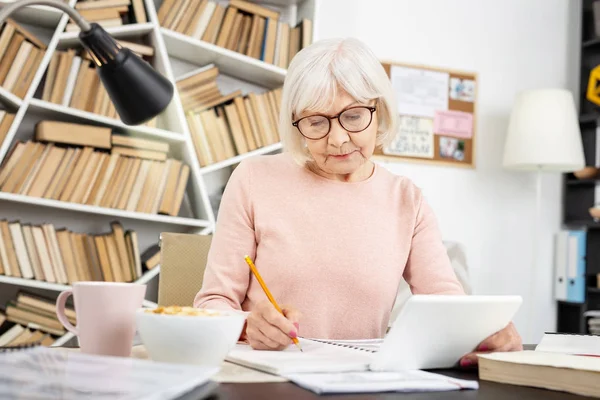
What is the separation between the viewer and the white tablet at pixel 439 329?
81 cm

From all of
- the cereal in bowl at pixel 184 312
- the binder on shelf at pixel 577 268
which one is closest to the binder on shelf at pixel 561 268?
the binder on shelf at pixel 577 268

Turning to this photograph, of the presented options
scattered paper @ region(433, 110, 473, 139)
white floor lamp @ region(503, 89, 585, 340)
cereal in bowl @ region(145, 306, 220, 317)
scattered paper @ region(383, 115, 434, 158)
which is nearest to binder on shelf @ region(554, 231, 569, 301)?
white floor lamp @ region(503, 89, 585, 340)

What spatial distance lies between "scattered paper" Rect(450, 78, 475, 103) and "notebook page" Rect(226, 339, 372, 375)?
278 centimetres

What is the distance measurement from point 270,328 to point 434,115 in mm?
2752

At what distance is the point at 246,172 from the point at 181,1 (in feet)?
5.06

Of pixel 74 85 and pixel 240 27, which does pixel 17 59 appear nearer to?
pixel 74 85

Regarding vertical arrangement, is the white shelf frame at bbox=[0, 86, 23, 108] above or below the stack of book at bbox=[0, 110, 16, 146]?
above

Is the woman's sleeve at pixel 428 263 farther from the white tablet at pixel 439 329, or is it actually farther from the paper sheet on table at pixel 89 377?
the paper sheet on table at pixel 89 377

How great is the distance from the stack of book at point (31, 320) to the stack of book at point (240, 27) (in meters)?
1.19

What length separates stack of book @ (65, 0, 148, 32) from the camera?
2619 mm

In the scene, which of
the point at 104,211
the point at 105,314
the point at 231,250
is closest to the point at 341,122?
the point at 231,250

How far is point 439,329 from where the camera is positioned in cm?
86

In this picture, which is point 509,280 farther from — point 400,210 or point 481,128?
point 400,210

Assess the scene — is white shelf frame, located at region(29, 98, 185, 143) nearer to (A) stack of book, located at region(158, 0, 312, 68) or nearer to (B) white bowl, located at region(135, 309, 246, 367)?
(A) stack of book, located at region(158, 0, 312, 68)
